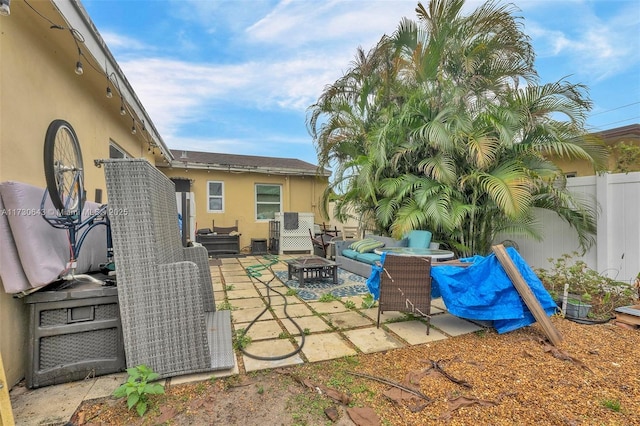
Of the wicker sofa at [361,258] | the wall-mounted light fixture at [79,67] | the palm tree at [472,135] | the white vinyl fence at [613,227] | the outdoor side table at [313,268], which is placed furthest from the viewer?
the wicker sofa at [361,258]

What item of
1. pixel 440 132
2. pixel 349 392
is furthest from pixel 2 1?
pixel 440 132

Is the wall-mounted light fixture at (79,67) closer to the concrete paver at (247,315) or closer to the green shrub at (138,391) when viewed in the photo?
the green shrub at (138,391)

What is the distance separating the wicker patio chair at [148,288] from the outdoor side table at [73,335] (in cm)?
30

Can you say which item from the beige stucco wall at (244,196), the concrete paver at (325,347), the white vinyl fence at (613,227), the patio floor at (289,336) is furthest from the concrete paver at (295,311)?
the beige stucco wall at (244,196)

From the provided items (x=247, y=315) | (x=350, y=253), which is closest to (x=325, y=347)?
(x=247, y=315)

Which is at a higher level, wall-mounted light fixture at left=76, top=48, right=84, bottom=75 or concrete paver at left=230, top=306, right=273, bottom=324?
wall-mounted light fixture at left=76, top=48, right=84, bottom=75

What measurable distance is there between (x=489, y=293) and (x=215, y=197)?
8616 mm

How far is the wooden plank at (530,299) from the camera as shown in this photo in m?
2.79

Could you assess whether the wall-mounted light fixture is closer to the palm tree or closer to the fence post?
the palm tree

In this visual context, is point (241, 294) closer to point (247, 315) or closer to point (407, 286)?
point (247, 315)

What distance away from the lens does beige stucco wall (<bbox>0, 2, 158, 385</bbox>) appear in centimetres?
202

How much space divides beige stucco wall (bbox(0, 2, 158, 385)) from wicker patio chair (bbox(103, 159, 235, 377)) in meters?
0.78

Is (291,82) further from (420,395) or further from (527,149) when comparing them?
(420,395)

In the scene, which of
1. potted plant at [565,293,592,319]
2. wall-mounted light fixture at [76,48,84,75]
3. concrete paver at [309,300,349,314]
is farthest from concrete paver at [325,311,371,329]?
wall-mounted light fixture at [76,48,84,75]
